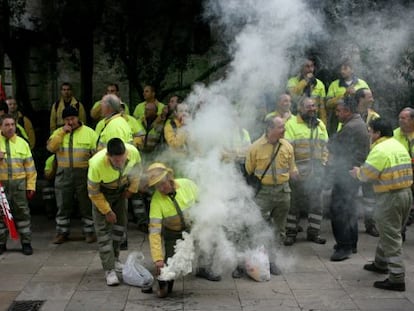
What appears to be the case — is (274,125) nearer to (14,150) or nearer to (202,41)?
(14,150)

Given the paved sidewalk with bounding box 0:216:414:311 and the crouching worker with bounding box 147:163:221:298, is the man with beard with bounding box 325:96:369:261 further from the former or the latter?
the crouching worker with bounding box 147:163:221:298

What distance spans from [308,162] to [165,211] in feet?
8.29

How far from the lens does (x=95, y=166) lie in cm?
623

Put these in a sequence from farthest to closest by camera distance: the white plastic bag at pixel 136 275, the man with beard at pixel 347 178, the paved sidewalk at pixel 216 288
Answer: the man with beard at pixel 347 178 < the white plastic bag at pixel 136 275 < the paved sidewalk at pixel 216 288

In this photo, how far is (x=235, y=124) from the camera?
7.16 metres

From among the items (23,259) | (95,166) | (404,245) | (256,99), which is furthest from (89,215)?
(404,245)

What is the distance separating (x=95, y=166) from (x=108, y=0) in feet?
19.4

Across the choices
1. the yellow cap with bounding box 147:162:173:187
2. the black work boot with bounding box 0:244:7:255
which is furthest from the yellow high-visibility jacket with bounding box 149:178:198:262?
the black work boot with bounding box 0:244:7:255

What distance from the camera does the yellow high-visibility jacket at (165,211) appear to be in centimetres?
597

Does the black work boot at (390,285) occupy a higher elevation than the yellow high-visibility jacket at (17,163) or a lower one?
lower

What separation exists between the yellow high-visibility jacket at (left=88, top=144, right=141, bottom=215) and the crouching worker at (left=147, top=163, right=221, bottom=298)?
0.43m

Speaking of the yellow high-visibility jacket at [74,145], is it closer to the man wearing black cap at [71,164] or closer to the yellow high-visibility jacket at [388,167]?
the man wearing black cap at [71,164]

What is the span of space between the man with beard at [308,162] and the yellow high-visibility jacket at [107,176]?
7.31ft

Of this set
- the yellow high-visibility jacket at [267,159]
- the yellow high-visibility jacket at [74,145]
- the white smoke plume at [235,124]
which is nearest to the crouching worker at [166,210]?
the white smoke plume at [235,124]
